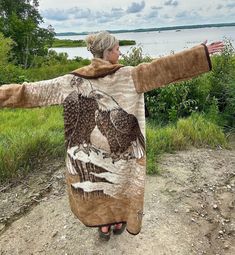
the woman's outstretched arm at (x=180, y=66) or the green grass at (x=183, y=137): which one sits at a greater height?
the woman's outstretched arm at (x=180, y=66)

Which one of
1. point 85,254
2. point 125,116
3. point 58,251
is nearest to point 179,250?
point 85,254

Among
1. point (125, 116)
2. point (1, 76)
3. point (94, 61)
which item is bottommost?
point (1, 76)

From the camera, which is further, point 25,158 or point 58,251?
point 25,158

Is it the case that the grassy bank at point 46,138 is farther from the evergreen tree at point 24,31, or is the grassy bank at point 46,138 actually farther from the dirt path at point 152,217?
the evergreen tree at point 24,31

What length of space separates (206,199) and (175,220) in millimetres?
575

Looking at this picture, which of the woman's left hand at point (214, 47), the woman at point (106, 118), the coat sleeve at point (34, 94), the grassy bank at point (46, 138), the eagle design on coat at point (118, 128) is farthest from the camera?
the grassy bank at point (46, 138)

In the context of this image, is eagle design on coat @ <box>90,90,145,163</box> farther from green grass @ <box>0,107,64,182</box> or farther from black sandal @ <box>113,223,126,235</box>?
green grass @ <box>0,107,64,182</box>

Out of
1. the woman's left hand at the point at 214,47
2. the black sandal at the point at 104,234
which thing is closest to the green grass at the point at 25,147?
the black sandal at the point at 104,234

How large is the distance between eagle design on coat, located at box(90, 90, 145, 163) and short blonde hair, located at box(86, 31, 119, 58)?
0.27m

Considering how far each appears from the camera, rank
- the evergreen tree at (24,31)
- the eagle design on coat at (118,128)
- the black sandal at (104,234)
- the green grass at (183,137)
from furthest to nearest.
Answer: the evergreen tree at (24,31) → the green grass at (183,137) → the black sandal at (104,234) → the eagle design on coat at (118,128)

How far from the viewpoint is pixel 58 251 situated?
335cm

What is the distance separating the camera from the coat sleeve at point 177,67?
8.41 feet

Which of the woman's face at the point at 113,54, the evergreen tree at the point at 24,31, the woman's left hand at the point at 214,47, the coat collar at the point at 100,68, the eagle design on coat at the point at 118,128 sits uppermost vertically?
the woman's left hand at the point at 214,47

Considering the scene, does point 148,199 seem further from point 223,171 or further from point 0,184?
point 0,184
